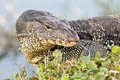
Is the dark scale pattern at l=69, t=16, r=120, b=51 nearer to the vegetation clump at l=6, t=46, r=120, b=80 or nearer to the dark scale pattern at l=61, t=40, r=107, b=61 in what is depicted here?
the dark scale pattern at l=61, t=40, r=107, b=61

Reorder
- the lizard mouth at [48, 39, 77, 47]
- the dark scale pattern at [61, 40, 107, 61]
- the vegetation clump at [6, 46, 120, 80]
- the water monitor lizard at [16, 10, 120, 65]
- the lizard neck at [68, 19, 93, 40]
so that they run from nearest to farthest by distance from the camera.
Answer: the vegetation clump at [6, 46, 120, 80]
the lizard mouth at [48, 39, 77, 47]
the water monitor lizard at [16, 10, 120, 65]
the dark scale pattern at [61, 40, 107, 61]
the lizard neck at [68, 19, 93, 40]

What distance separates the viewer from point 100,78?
306cm

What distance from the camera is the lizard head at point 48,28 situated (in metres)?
4.23

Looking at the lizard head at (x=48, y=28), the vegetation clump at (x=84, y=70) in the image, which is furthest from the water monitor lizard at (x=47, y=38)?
the vegetation clump at (x=84, y=70)

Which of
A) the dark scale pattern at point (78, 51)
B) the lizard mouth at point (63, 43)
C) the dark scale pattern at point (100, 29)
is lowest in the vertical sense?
the dark scale pattern at point (78, 51)

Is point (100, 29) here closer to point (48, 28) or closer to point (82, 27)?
point (82, 27)

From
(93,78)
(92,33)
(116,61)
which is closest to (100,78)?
(93,78)

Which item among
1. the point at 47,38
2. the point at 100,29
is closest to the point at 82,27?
the point at 100,29

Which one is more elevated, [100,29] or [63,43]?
[100,29]

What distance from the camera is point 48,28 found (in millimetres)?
4559

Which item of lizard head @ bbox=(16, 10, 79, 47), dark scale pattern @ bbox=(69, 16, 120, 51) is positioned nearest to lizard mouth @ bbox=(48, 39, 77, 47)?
lizard head @ bbox=(16, 10, 79, 47)

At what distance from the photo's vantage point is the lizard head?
4227 mm

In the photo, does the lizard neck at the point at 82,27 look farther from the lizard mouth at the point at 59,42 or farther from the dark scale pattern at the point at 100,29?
the lizard mouth at the point at 59,42

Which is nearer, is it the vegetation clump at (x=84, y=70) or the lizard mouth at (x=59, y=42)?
the vegetation clump at (x=84, y=70)
